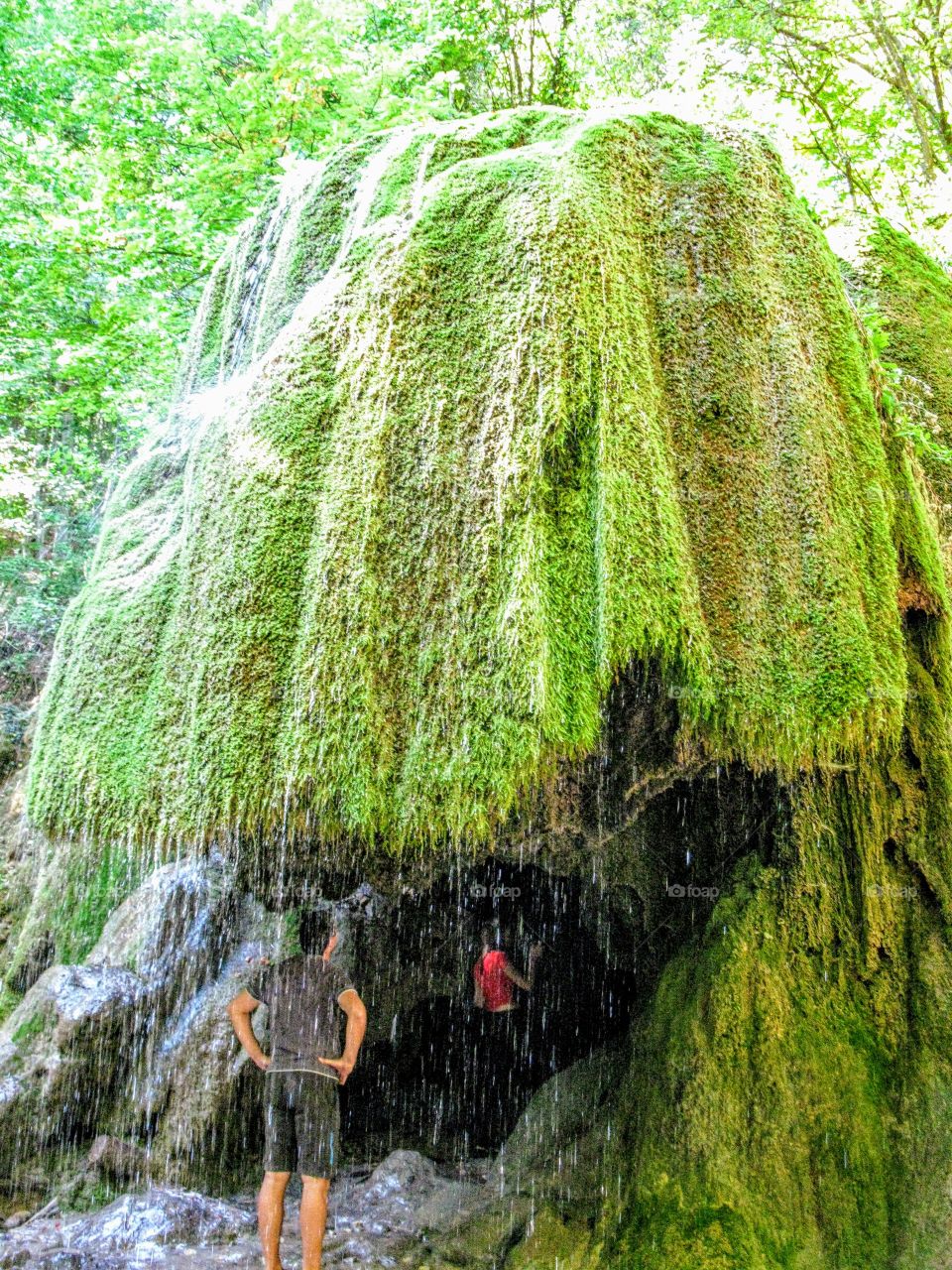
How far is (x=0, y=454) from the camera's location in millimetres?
13469

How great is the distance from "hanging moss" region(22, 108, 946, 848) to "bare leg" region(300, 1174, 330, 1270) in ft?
6.78

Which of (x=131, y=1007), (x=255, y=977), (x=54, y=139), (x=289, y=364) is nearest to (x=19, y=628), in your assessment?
(x=54, y=139)

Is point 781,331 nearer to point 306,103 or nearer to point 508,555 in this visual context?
point 508,555

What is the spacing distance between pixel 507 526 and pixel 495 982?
14.8 feet

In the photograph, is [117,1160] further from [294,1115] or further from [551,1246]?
[551,1246]

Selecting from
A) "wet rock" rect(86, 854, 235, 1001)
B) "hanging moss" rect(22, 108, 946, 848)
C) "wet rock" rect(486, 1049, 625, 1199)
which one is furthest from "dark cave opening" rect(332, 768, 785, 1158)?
"hanging moss" rect(22, 108, 946, 848)

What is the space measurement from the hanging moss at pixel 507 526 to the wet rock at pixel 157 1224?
2.92 meters

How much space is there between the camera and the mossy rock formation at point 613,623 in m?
3.38

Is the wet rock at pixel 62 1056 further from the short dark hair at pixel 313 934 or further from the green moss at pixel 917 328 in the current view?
the green moss at pixel 917 328

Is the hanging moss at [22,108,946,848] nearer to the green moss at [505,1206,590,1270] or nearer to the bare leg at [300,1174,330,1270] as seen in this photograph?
the bare leg at [300,1174,330,1270]

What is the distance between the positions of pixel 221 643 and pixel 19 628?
11.7 m

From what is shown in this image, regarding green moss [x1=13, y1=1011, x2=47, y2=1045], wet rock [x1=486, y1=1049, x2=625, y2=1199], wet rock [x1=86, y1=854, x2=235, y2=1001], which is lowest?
wet rock [x1=486, y1=1049, x2=625, y2=1199]

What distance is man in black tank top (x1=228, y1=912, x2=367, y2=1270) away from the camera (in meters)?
4.35

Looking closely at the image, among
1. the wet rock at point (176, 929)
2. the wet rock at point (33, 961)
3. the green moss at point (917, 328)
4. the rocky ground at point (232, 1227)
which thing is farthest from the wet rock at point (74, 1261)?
the green moss at point (917, 328)
